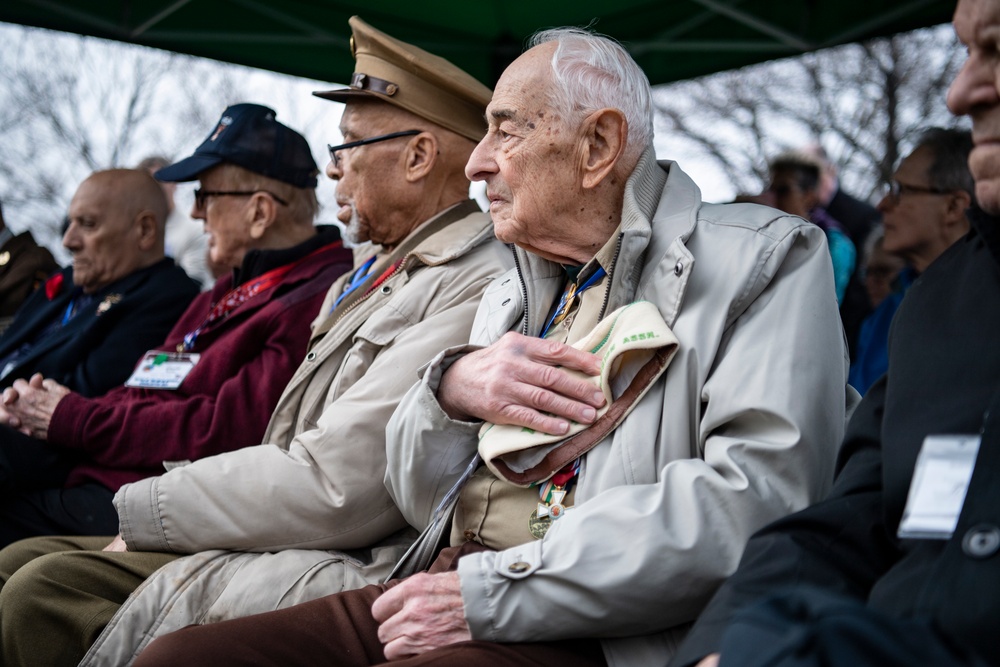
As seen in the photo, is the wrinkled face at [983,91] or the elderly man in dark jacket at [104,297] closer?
the wrinkled face at [983,91]

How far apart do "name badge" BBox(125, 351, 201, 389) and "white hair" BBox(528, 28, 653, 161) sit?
68.3 inches

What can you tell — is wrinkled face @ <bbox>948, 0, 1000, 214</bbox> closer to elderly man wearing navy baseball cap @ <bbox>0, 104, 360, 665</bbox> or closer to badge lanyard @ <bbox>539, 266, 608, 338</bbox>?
badge lanyard @ <bbox>539, 266, 608, 338</bbox>

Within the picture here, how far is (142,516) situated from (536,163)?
140 cm

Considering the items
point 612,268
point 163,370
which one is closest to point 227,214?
point 163,370

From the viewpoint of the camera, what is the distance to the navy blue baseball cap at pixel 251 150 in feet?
13.3

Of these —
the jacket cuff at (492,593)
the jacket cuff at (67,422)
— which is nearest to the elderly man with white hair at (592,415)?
the jacket cuff at (492,593)

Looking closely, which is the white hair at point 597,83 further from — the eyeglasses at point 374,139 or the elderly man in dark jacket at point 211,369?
the elderly man in dark jacket at point 211,369

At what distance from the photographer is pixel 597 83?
2525 millimetres

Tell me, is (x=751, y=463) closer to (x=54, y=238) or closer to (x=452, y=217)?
(x=452, y=217)

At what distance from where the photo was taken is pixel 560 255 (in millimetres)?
2600

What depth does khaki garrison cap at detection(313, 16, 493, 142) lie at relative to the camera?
3.49 m

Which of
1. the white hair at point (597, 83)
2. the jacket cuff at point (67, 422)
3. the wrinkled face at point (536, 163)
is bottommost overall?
the jacket cuff at point (67, 422)

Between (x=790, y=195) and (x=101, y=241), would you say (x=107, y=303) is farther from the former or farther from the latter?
(x=790, y=195)

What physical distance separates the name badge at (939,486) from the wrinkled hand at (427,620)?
83cm
